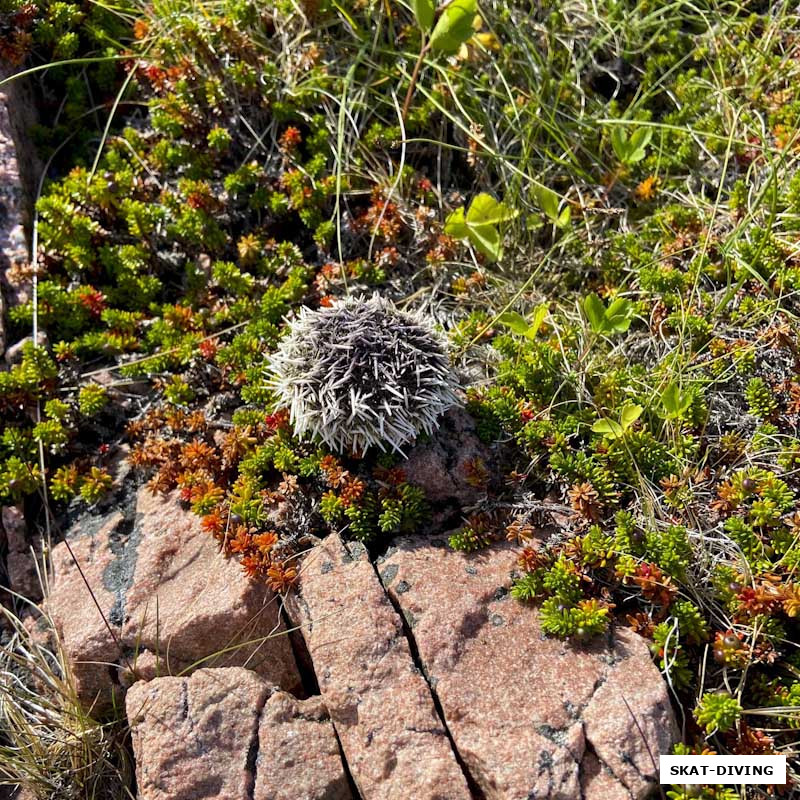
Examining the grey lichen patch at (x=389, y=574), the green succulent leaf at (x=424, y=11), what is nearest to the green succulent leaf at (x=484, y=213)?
the green succulent leaf at (x=424, y=11)

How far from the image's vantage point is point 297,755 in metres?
3.12

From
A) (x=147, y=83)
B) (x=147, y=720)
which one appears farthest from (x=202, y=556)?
(x=147, y=83)

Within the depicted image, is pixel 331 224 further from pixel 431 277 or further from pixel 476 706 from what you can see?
pixel 476 706

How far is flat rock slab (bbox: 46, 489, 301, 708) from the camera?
3.46 m

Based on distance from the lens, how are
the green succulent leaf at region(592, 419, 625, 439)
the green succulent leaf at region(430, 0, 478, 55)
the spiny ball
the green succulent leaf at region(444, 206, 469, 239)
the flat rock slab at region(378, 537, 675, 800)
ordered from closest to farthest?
the flat rock slab at region(378, 537, 675, 800)
the spiny ball
the green succulent leaf at region(592, 419, 625, 439)
the green succulent leaf at region(430, 0, 478, 55)
the green succulent leaf at region(444, 206, 469, 239)

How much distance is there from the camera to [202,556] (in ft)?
12.1

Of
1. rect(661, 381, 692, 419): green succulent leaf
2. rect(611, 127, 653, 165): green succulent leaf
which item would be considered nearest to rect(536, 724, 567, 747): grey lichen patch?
rect(661, 381, 692, 419): green succulent leaf

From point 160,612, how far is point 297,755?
100 centimetres

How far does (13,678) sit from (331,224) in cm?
322

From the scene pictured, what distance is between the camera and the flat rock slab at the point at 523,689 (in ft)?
9.47

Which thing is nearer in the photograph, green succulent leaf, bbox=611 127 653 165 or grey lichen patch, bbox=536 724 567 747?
grey lichen patch, bbox=536 724 567 747

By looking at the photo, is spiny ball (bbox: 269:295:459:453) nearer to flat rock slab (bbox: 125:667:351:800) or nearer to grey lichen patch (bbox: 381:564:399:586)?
grey lichen patch (bbox: 381:564:399:586)

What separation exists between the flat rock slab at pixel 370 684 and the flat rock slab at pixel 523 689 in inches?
3.6

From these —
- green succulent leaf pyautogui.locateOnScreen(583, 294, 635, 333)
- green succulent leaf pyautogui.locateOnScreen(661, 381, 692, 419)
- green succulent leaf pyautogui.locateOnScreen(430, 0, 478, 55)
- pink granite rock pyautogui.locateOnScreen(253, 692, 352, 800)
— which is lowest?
pink granite rock pyautogui.locateOnScreen(253, 692, 352, 800)
